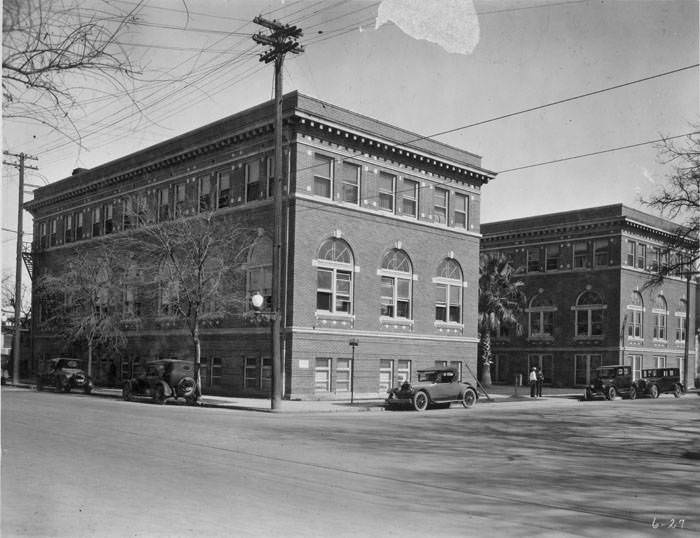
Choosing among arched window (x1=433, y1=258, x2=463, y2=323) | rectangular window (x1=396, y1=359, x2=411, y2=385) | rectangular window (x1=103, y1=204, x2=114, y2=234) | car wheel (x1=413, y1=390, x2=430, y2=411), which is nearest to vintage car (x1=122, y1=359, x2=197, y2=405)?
car wheel (x1=413, y1=390, x2=430, y2=411)

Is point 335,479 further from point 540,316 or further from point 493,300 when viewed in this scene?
point 540,316

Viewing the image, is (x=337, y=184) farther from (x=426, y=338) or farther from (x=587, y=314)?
(x=587, y=314)

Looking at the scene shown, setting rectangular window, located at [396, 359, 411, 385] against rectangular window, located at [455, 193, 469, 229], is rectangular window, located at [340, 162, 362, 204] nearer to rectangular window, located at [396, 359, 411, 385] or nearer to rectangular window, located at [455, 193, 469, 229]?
rectangular window, located at [455, 193, 469, 229]

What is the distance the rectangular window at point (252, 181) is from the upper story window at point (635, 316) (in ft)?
99.6

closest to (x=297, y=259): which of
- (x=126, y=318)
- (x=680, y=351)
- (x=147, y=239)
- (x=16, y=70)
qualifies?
(x=147, y=239)

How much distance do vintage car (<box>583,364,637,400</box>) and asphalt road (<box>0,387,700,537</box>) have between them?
18.8 meters

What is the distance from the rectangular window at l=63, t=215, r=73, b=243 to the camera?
4968cm

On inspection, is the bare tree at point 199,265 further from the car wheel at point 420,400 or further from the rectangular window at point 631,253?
the rectangular window at point 631,253

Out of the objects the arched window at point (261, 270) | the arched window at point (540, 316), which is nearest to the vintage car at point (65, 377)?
the arched window at point (261, 270)

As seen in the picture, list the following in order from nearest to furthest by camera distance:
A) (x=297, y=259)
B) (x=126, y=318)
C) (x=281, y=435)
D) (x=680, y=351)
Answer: (x=281, y=435) → (x=297, y=259) → (x=126, y=318) → (x=680, y=351)

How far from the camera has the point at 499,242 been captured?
58.0 metres

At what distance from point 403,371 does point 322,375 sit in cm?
566

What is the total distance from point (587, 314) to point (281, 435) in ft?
132

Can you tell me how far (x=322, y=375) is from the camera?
107 ft
